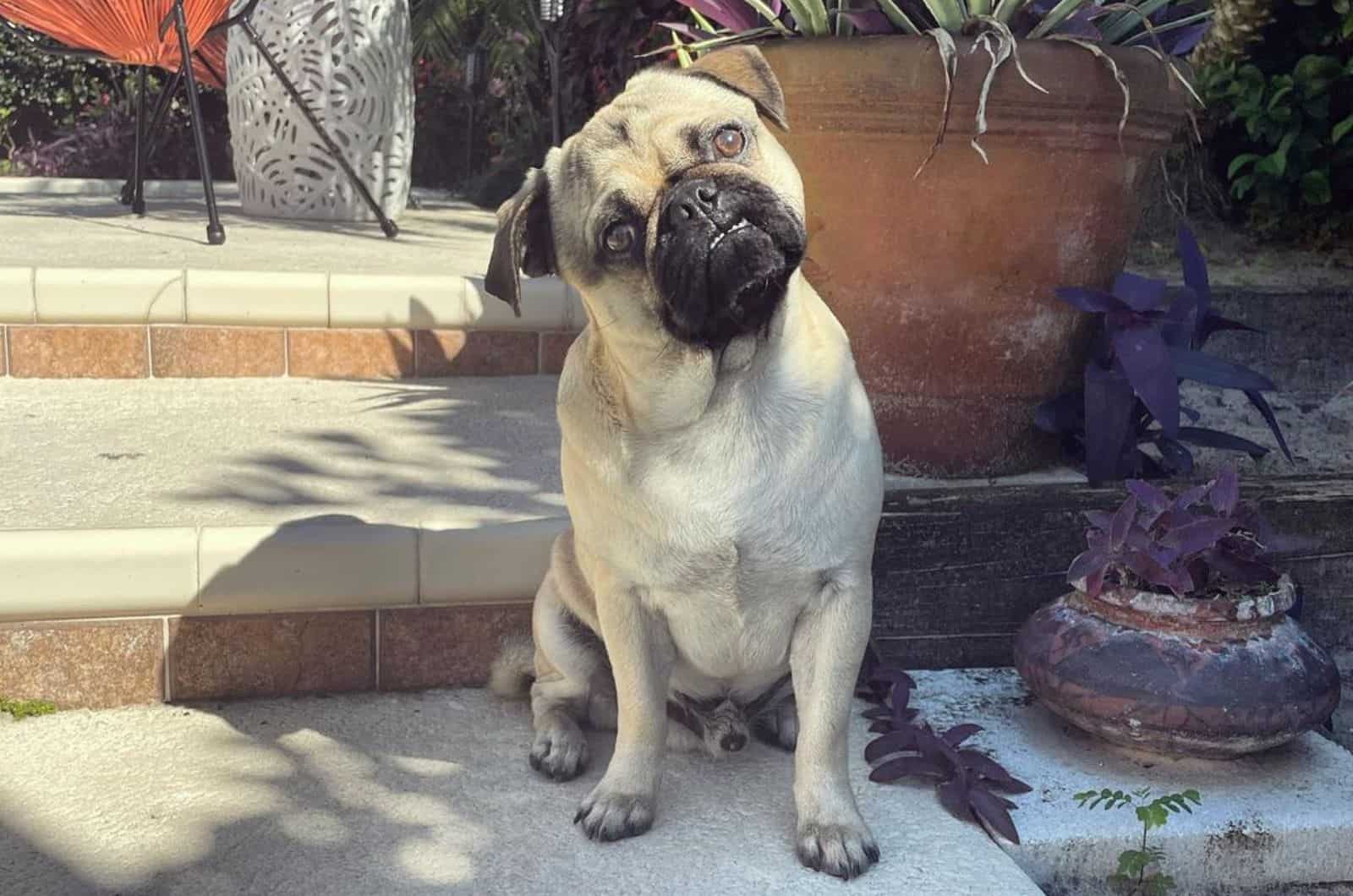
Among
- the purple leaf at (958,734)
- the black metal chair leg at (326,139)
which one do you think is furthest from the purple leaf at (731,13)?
the black metal chair leg at (326,139)

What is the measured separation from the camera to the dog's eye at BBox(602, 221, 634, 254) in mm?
1930

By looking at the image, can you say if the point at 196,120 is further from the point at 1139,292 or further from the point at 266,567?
the point at 1139,292

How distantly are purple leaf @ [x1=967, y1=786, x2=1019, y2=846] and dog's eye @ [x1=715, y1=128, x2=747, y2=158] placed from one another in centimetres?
110

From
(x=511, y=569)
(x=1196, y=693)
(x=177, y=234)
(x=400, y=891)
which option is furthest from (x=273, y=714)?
(x=177, y=234)

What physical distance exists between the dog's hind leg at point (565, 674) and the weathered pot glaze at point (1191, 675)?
0.82 metres

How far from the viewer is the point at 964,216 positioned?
287 cm

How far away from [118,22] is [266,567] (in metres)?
4.04

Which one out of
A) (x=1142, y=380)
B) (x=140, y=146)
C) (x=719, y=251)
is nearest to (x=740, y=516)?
(x=719, y=251)

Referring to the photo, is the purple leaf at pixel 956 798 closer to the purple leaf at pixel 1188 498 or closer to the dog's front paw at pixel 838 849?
the dog's front paw at pixel 838 849

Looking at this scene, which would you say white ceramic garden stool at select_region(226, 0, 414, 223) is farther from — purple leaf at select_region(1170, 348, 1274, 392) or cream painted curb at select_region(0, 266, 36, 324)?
purple leaf at select_region(1170, 348, 1274, 392)

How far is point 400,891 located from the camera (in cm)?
190

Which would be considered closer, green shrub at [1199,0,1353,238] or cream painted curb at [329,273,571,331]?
cream painted curb at [329,273,571,331]

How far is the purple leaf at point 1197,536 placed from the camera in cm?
230

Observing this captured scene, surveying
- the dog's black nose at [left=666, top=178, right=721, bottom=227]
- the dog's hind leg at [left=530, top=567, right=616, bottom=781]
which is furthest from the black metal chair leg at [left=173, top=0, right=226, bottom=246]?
the dog's black nose at [left=666, top=178, right=721, bottom=227]
